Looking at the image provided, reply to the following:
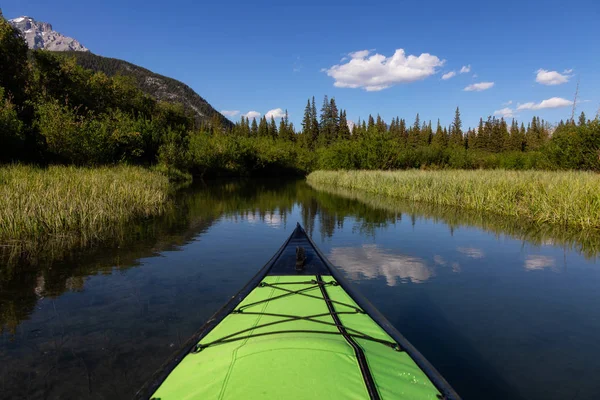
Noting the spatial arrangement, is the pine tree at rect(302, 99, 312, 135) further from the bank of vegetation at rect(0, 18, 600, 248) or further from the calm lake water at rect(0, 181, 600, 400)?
the calm lake water at rect(0, 181, 600, 400)

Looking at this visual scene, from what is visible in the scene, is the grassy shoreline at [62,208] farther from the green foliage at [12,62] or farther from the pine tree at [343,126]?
the pine tree at [343,126]

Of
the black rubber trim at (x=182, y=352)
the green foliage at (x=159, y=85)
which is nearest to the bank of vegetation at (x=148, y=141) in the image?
the black rubber trim at (x=182, y=352)

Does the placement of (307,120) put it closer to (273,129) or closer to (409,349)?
(273,129)

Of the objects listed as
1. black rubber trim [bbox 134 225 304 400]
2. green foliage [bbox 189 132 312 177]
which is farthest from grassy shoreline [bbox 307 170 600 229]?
green foliage [bbox 189 132 312 177]

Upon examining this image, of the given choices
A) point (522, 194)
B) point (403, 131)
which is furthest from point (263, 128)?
point (522, 194)

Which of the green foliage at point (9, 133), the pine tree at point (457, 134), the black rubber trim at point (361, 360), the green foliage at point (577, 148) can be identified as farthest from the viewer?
the pine tree at point (457, 134)

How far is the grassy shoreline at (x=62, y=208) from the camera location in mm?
8375

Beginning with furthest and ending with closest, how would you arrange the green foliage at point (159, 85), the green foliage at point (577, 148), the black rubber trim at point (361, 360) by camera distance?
the green foliage at point (159, 85) < the green foliage at point (577, 148) < the black rubber trim at point (361, 360)

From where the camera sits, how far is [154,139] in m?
37.1

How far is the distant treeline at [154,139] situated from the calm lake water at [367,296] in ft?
42.8

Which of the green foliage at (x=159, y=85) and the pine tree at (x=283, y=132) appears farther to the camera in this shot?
the green foliage at (x=159, y=85)

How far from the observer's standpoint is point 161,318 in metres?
4.61

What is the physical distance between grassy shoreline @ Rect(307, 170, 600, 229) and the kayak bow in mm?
10221

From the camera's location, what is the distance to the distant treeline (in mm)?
19375
